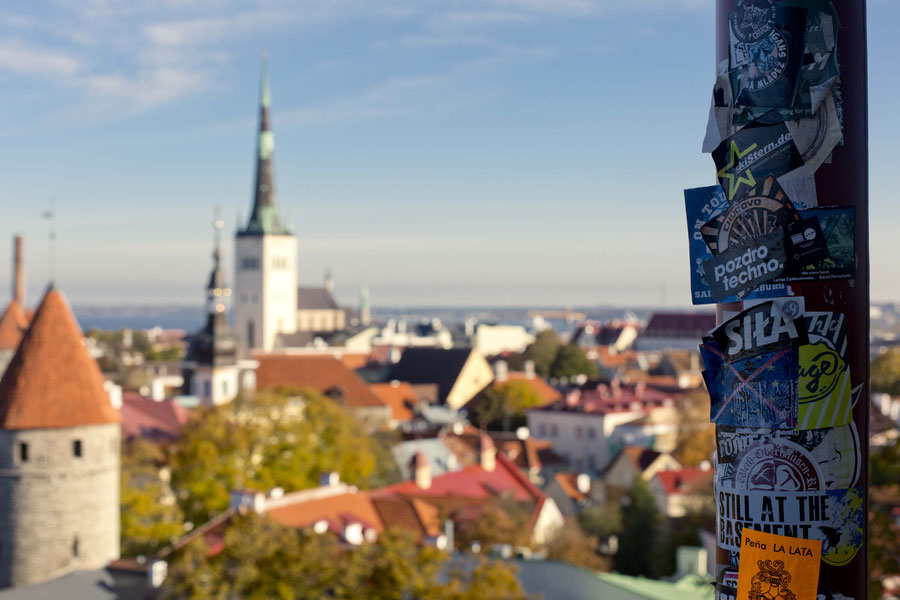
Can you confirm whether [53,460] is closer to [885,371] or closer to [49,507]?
[49,507]

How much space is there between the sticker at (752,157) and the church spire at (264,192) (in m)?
98.1

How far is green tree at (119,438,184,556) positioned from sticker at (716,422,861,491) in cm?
2637

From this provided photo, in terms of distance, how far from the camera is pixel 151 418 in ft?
140

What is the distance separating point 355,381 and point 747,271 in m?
59.9

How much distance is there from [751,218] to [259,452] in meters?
30.4

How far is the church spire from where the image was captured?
9881 centimetres

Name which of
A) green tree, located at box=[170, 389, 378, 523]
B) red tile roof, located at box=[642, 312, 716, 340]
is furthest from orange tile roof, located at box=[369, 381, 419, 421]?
red tile roof, located at box=[642, 312, 716, 340]

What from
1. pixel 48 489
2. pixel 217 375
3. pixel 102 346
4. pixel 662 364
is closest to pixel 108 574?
pixel 48 489

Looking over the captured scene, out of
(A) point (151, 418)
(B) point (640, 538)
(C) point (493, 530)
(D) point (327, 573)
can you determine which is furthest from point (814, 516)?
(A) point (151, 418)

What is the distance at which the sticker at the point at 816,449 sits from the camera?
2.60 meters

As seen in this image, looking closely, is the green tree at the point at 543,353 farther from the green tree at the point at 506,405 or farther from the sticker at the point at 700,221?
the sticker at the point at 700,221

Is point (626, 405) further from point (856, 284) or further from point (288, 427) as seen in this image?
point (856, 284)

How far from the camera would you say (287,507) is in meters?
24.6

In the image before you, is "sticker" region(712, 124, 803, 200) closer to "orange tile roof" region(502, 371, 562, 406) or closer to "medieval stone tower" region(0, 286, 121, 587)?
"medieval stone tower" region(0, 286, 121, 587)
